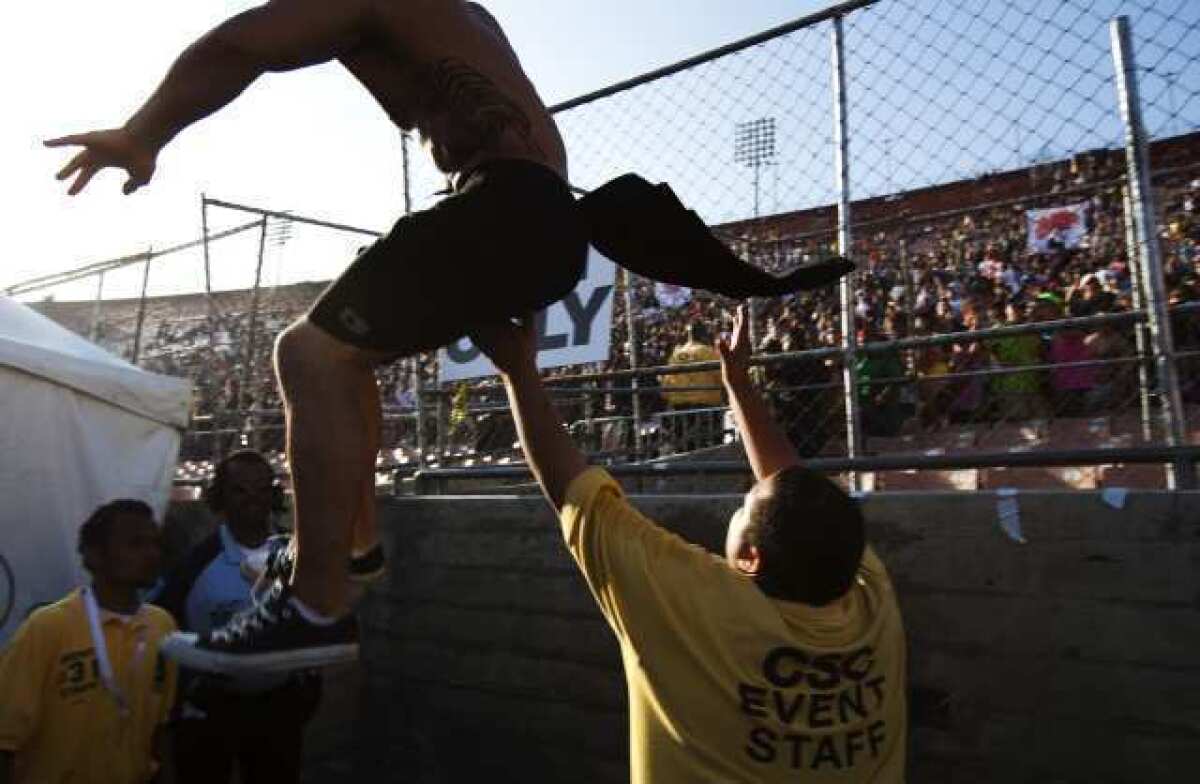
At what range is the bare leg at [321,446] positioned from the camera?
6.22 ft

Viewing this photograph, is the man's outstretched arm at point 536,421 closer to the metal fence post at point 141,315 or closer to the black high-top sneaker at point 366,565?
the black high-top sneaker at point 366,565

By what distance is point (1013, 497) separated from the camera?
10.3 ft

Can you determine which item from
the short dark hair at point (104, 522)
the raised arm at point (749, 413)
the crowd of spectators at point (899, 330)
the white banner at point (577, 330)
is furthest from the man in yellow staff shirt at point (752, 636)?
the white banner at point (577, 330)

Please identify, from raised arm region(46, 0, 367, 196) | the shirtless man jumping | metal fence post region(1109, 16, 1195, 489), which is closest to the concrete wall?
metal fence post region(1109, 16, 1195, 489)

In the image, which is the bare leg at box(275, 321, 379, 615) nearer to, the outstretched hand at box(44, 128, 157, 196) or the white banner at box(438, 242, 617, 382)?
the outstretched hand at box(44, 128, 157, 196)

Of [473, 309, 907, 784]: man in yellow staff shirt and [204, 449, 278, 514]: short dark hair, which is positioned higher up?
[204, 449, 278, 514]: short dark hair

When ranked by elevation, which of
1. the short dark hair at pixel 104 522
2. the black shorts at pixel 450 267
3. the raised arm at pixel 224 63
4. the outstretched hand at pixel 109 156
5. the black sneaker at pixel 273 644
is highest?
the raised arm at pixel 224 63

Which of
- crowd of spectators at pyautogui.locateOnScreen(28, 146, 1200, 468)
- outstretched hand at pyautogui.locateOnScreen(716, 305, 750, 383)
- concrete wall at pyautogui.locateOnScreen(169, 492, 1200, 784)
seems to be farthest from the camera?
crowd of spectators at pyautogui.locateOnScreen(28, 146, 1200, 468)

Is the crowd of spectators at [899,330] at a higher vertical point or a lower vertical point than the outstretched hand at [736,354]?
higher

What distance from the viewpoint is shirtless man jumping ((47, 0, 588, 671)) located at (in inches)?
70.6

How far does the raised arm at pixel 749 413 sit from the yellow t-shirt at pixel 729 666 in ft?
1.77

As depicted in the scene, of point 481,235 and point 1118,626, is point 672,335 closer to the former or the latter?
point 1118,626

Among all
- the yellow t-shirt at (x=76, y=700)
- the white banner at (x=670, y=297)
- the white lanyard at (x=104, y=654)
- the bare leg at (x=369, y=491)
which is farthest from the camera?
the white banner at (x=670, y=297)

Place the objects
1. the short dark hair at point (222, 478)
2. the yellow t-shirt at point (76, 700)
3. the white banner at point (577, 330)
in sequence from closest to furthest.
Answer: the yellow t-shirt at point (76, 700) → the short dark hair at point (222, 478) → the white banner at point (577, 330)
